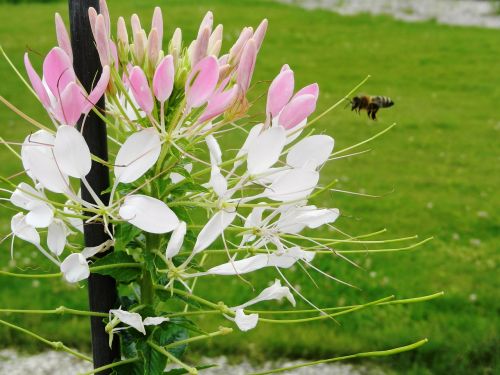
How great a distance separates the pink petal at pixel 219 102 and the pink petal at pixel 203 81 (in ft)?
0.06

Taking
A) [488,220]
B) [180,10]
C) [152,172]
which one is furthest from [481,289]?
[180,10]

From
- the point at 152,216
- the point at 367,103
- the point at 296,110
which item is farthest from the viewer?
the point at 367,103

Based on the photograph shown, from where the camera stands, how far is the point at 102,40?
87 centimetres

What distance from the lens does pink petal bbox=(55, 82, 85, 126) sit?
780 millimetres

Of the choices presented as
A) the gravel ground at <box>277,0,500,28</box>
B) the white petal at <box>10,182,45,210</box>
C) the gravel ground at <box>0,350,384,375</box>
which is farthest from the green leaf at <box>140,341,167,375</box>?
the gravel ground at <box>277,0,500,28</box>

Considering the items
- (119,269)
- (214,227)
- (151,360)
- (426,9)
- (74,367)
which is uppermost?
(214,227)

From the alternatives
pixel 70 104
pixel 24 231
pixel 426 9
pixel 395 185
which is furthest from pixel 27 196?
pixel 426 9

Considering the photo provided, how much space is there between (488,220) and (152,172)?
3.64m

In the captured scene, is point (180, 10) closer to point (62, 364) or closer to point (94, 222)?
point (62, 364)

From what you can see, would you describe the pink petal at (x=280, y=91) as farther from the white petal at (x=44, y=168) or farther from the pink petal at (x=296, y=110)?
the white petal at (x=44, y=168)

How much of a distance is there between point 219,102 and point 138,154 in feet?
0.40

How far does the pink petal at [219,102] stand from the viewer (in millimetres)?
849

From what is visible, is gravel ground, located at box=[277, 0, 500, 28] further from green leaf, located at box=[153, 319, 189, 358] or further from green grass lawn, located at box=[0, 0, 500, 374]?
green leaf, located at box=[153, 319, 189, 358]

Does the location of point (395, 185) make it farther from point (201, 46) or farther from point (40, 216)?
point (40, 216)
